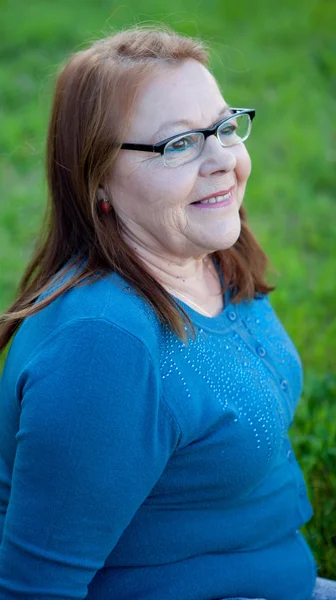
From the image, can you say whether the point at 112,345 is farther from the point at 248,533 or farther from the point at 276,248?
the point at 276,248

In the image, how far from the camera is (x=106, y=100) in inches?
67.2

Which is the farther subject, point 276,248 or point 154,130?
point 276,248

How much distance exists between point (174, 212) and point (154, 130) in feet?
0.60

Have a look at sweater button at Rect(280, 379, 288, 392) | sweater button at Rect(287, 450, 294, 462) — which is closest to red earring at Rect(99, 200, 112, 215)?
sweater button at Rect(280, 379, 288, 392)

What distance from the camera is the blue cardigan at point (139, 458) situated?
1477 millimetres

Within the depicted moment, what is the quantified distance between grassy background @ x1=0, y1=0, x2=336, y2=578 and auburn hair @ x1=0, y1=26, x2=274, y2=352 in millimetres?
792

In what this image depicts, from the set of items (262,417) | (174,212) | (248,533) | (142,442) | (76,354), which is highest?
(174,212)

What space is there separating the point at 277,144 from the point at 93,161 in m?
3.99

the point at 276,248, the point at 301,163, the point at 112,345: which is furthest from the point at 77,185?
the point at 301,163

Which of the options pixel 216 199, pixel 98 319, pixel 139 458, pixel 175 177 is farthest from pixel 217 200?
pixel 139 458

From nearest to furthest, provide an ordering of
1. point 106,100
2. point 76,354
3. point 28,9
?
point 76,354
point 106,100
point 28,9

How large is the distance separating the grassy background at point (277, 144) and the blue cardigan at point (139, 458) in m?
0.88

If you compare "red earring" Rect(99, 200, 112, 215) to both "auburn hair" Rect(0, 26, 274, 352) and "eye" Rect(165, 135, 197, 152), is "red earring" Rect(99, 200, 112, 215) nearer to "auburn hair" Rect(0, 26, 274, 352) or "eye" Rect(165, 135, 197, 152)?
"auburn hair" Rect(0, 26, 274, 352)

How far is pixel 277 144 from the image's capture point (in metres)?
5.55
